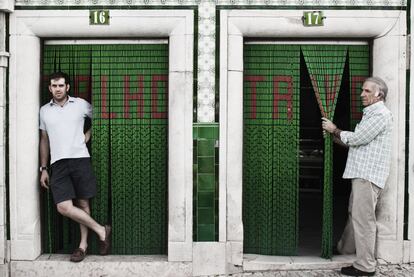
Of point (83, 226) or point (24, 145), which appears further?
point (83, 226)

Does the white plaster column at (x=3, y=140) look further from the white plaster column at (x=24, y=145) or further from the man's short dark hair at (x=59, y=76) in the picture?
the man's short dark hair at (x=59, y=76)

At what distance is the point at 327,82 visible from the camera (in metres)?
6.25

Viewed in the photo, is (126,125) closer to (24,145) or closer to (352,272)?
(24,145)

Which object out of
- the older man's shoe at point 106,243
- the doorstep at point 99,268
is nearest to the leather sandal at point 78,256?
the doorstep at point 99,268

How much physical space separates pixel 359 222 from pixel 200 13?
284 cm

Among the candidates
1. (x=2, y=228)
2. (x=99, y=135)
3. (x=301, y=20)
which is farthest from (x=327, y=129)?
(x=2, y=228)

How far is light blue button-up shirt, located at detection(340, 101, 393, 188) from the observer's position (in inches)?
228

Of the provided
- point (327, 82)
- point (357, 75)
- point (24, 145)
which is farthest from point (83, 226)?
point (357, 75)

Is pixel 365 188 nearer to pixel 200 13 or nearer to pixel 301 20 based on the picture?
pixel 301 20

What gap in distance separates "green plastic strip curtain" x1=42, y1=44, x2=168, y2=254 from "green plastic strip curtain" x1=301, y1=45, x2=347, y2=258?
1.67 meters

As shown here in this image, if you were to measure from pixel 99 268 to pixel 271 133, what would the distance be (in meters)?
2.45

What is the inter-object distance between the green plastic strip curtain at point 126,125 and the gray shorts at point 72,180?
0.17 meters

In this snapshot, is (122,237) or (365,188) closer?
(365,188)

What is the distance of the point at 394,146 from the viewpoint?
6133mm
